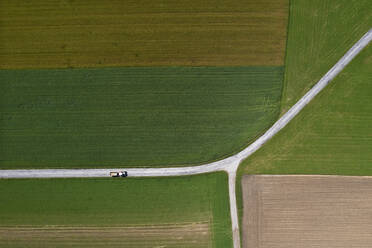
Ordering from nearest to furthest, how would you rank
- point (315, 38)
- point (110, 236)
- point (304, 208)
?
point (110, 236) → point (304, 208) → point (315, 38)

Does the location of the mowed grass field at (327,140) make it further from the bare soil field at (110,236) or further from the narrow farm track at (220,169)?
the bare soil field at (110,236)

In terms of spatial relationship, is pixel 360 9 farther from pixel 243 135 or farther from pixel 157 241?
pixel 157 241

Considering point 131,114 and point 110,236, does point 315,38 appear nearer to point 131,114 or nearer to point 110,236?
point 131,114

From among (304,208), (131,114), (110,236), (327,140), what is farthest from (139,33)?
(304,208)

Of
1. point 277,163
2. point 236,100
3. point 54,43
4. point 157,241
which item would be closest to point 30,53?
point 54,43

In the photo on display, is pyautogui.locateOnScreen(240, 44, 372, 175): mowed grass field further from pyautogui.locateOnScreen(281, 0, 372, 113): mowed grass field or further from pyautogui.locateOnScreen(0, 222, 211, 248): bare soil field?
pyautogui.locateOnScreen(0, 222, 211, 248): bare soil field

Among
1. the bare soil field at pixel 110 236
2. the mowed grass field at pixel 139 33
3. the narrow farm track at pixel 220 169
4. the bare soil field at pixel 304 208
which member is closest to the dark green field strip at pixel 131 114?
the narrow farm track at pixel 220 169

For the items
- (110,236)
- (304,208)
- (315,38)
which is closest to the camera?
(110,236)
